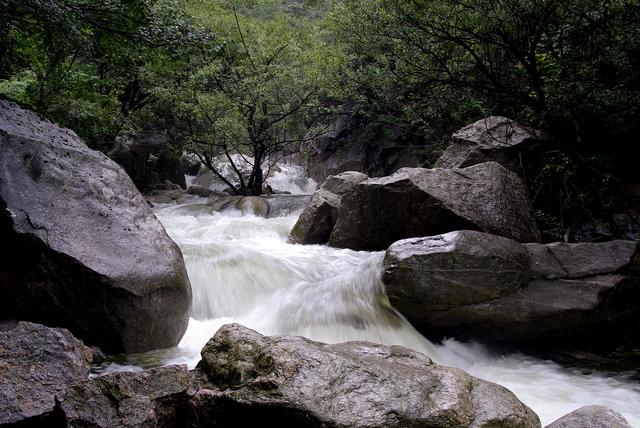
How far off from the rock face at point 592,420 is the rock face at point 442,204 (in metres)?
4.02

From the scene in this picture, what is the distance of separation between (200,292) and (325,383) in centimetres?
401

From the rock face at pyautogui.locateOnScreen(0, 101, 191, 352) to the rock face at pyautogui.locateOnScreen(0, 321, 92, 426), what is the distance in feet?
2.15

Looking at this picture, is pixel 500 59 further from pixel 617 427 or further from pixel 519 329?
pixel 617 427

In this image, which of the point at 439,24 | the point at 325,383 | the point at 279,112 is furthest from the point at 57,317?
the point at 279,112

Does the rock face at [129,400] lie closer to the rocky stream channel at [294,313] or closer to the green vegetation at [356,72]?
the rocky stream channel at [294,313]

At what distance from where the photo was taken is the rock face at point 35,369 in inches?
111

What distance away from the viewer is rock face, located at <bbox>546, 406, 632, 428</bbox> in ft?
9.46

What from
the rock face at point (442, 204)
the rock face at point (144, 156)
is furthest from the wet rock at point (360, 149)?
the rock face at point (442, 204)

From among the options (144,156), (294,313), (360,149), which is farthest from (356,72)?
(294,313)

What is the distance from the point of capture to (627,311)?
5.75m

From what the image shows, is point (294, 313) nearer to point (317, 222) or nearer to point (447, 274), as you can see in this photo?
point (447, 274)

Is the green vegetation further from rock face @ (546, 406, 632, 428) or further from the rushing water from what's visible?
rock face @ (546, 406, 632, 428)

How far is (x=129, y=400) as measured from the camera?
2.98 m

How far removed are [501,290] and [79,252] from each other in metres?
4.78
